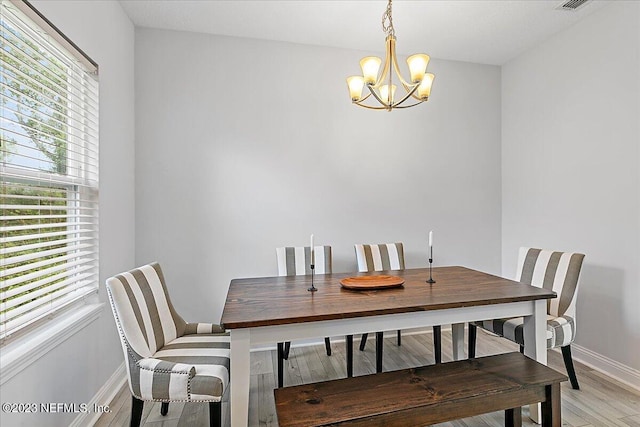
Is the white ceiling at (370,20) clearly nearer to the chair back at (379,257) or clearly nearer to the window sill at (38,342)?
the chair back at (379,257)

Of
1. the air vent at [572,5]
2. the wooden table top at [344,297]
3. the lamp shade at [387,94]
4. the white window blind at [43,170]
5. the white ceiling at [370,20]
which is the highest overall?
the white ceiling at [370,20]

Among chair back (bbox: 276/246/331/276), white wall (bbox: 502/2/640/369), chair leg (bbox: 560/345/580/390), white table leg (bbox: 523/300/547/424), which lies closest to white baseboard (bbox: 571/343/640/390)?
white wall (bbox: 502/2/640/369)

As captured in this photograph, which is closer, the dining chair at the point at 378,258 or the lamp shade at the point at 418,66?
the lamp shade at the point at 418,66

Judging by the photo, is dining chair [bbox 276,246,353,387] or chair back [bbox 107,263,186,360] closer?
chair back [bbox 107,263,186,360]

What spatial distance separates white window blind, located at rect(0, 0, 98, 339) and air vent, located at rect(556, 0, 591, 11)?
3414 millimetres

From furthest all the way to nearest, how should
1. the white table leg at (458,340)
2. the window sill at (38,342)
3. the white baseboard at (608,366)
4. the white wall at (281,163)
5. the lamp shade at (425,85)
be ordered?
1. the white wall at (281,163)
2. the white table leg at (458,340)
3. the white baseboard at (608,366)
4. the lamp shade at (425,85)
5. the window sill at (38,342)

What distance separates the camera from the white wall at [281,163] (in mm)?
3020

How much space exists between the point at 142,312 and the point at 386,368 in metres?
1.91

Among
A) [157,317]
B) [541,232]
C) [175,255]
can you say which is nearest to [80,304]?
[157,317]

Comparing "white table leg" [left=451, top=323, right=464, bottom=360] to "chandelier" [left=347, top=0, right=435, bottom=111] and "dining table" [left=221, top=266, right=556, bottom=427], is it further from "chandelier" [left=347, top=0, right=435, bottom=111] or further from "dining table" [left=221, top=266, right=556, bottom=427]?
"chandelier" [left=347, top=0, right=435, bottom=111]

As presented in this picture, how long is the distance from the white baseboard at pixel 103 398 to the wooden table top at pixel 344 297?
1.06m

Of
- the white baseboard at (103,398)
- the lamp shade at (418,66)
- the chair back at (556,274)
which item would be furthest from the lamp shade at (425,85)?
the white baseboard at (103,398)

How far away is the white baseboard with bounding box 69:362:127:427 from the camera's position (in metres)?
1.95

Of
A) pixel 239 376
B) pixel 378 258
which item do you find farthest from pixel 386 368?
pixel 239 376
